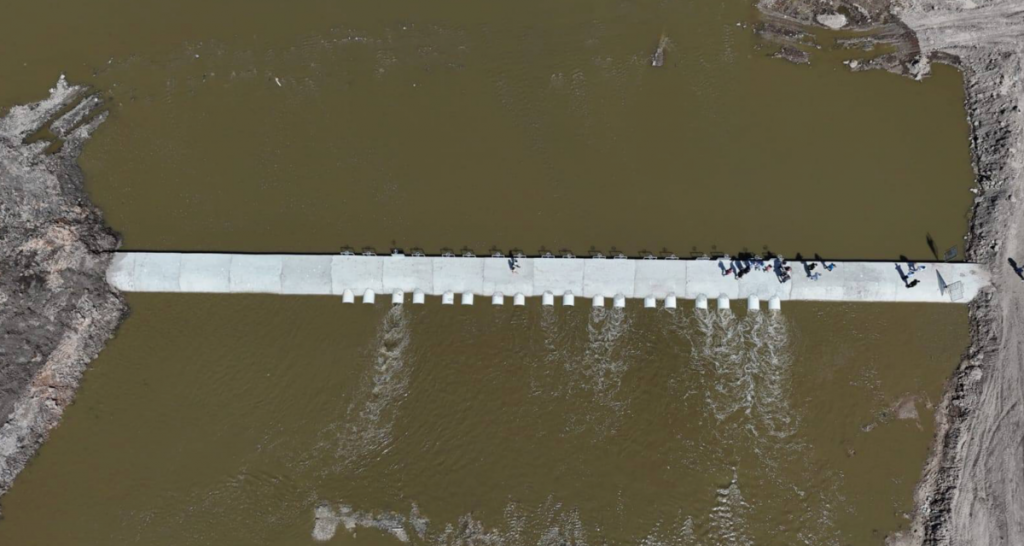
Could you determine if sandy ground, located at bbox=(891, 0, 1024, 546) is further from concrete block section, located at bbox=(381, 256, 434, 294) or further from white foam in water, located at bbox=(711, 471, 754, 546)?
concrete block section, located at bbox=(381, 256, 434, 294)

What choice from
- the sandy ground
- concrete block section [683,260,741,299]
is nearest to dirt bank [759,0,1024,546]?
the sandy ground

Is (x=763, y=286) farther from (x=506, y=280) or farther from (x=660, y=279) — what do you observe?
(x=506, y=280)

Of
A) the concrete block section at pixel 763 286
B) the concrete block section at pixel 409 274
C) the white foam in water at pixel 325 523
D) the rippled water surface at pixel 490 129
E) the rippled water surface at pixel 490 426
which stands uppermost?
A: the rippled water surface at pixel 490 129

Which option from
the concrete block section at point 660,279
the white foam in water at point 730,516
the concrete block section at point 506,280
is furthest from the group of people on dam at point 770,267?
the white foam in water at point 730,516

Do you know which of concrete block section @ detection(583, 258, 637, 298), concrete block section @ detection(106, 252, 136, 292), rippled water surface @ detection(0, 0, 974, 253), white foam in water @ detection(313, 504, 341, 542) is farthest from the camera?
rippled water surface @ detection(0, 0, 974, 253)

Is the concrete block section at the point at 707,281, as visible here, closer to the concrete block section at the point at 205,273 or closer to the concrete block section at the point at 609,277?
the concrete block section at the point at 609,277
